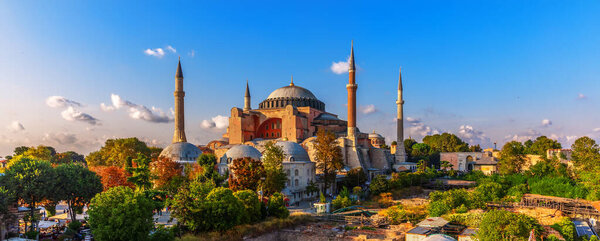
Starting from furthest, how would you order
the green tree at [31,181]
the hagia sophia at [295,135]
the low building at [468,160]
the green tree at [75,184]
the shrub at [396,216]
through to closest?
the low building at [468,160], the hagia sophia at [295,135], the shrub at [396,216], the green tree at [75,184], the green tree at [31,181]

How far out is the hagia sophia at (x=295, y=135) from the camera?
28358 millimetres

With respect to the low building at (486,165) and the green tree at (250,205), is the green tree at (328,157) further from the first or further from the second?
the low building at (486,165)

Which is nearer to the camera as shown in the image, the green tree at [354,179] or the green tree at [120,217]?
the green tree at [120,217]

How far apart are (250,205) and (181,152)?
46.2 ft

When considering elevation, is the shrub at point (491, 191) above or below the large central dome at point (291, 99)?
below

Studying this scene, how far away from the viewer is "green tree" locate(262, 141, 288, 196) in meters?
22.9

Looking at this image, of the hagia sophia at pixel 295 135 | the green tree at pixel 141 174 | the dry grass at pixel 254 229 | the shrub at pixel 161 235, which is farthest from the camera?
the hagia sophia at pixel 295 135

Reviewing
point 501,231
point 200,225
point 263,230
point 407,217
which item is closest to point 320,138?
point 407,217

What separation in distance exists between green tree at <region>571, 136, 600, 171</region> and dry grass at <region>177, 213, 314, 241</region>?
25.8 metres

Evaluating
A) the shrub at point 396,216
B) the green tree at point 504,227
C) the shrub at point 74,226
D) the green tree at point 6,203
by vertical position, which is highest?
the green tree at point 6,203

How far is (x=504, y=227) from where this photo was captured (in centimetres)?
1355

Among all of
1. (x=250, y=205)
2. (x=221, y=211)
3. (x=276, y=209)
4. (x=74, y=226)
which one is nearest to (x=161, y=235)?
(x=221, y=211)

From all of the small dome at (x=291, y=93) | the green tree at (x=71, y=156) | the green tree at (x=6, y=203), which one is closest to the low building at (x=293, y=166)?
the green tree at (x=6, y=203)

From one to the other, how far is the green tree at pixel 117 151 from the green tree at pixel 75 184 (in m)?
17.7
